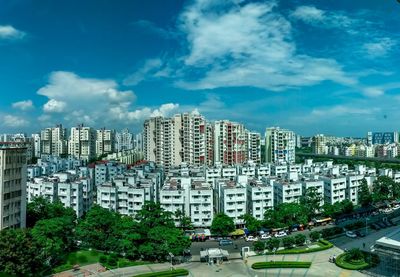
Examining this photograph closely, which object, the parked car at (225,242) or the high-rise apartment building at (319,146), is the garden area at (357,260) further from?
the high-rise apartment building at (319,146)

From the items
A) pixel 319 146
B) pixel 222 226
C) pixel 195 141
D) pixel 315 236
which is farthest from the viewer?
pixel 319 146

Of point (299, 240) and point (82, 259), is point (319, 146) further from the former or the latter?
point (82, 259)

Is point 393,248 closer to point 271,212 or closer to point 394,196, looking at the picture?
point 271,212

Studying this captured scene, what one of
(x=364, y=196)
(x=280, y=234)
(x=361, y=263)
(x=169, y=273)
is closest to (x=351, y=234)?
(x=280, y=234)

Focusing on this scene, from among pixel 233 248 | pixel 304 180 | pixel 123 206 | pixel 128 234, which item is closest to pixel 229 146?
pixel 304 180

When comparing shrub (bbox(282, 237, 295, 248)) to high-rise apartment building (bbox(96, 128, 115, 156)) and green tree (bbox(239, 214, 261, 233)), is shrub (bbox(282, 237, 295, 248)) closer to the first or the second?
green tree (bbox(239, 214, 261, 233))
